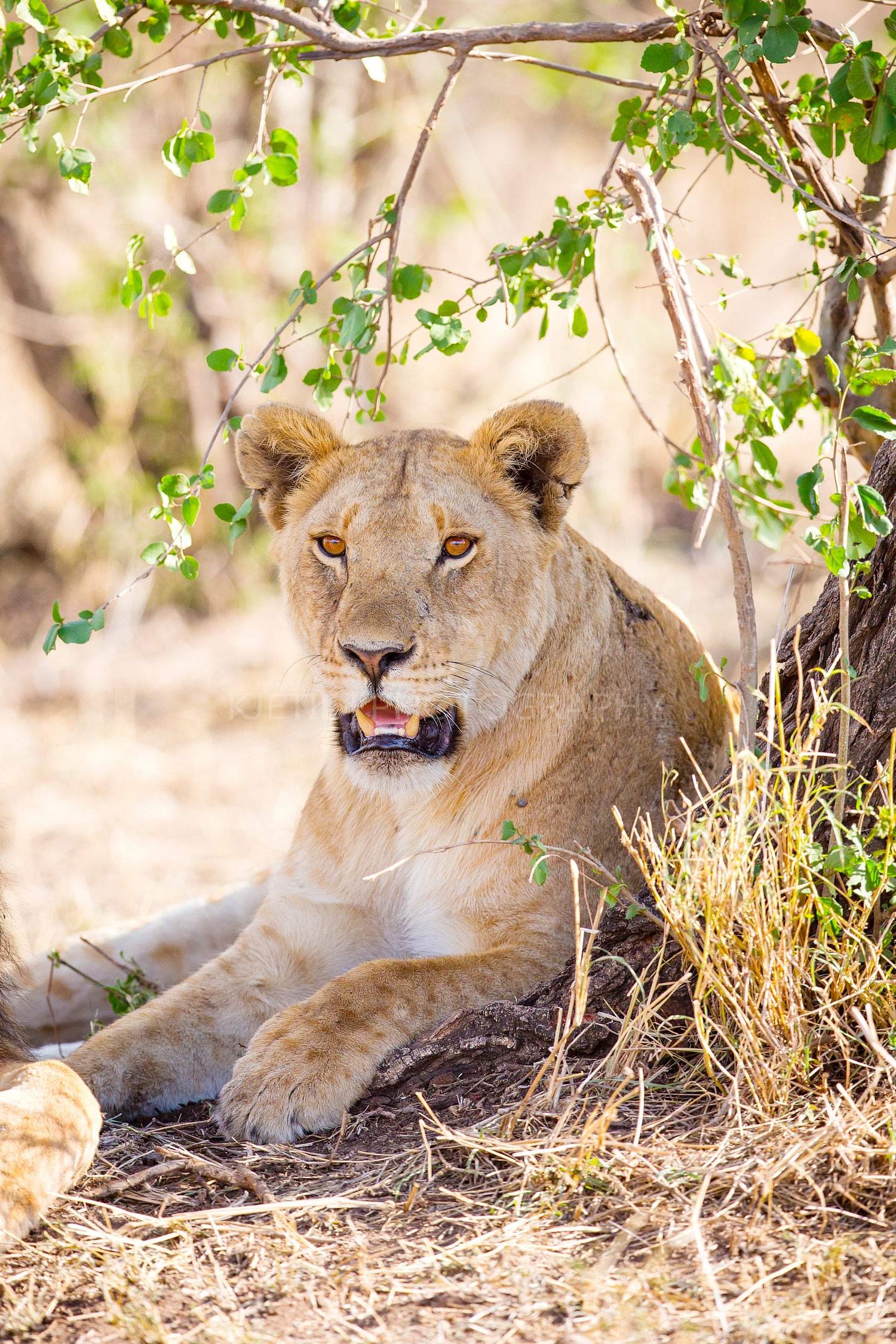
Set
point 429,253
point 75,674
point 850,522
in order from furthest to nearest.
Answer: point 429,253, point 75,674, point 850,522

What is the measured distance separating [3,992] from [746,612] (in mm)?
1906

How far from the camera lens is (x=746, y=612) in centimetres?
264

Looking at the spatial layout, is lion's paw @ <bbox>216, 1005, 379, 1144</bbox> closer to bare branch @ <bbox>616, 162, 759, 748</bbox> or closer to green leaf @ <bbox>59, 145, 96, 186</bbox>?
bare branch @ <bbox>616, 162, 759, 748</bbox>

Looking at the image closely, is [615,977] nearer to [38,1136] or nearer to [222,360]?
[38,1136]

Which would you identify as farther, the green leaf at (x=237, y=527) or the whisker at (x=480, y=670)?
the whisker at (x=480, y=670)

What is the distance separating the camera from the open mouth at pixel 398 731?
120 inches

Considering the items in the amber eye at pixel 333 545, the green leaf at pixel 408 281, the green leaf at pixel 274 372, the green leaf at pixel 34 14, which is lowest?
the amber eye at pixel 333 545

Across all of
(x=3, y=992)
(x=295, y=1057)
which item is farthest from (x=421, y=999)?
(x=3, y=992)

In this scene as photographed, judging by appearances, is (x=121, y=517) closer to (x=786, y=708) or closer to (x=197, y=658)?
(x=197, y=658)

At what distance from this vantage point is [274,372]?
2945mm

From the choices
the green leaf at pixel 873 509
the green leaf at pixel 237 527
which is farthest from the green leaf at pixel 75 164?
the green leaf at pixel 873 509

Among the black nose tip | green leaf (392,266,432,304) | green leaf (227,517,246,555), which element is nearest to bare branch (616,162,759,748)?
green leaf (392,266,432,304)

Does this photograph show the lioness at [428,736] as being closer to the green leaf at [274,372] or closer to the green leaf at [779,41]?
the green leaf at [274,372]

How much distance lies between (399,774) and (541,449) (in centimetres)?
91
